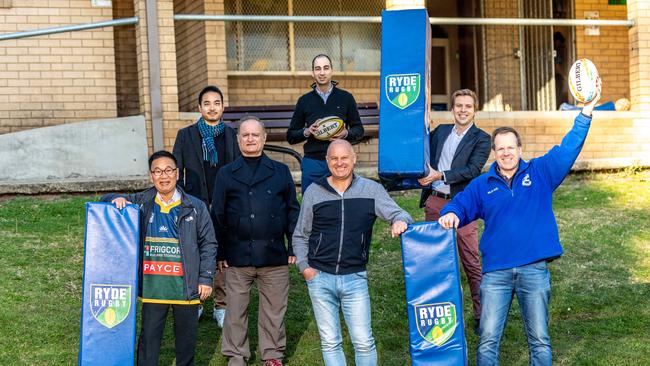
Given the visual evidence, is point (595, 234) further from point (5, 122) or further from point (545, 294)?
point (5, 122)

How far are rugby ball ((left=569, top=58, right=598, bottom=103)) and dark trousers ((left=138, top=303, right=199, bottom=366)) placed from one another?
2.89 m

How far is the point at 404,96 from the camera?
8.05 meters

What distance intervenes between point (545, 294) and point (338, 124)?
2.53 meters

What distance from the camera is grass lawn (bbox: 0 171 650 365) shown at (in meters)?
7.97

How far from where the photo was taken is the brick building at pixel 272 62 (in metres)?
14.6

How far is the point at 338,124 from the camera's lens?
8523 mm

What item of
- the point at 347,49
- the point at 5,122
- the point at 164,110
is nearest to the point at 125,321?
the point at 164,110

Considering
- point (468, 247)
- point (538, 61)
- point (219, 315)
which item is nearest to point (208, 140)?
point (219, 315)

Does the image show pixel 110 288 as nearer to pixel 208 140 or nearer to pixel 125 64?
pixel 208 140

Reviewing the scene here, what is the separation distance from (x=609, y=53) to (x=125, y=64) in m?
7.98

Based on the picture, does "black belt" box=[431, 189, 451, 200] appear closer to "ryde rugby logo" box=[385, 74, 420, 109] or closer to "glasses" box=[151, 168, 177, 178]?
"ryde rugby logo" box=[385, 74, 420, 109]

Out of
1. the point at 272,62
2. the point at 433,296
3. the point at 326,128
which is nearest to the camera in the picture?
the point at 433,296

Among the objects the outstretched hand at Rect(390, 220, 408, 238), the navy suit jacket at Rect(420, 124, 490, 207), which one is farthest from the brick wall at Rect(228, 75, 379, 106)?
the outstretched hand at Rect(390, 220, 408, 238)

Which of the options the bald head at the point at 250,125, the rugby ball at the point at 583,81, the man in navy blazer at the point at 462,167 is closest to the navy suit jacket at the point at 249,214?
the bald head at the point at 250,125
